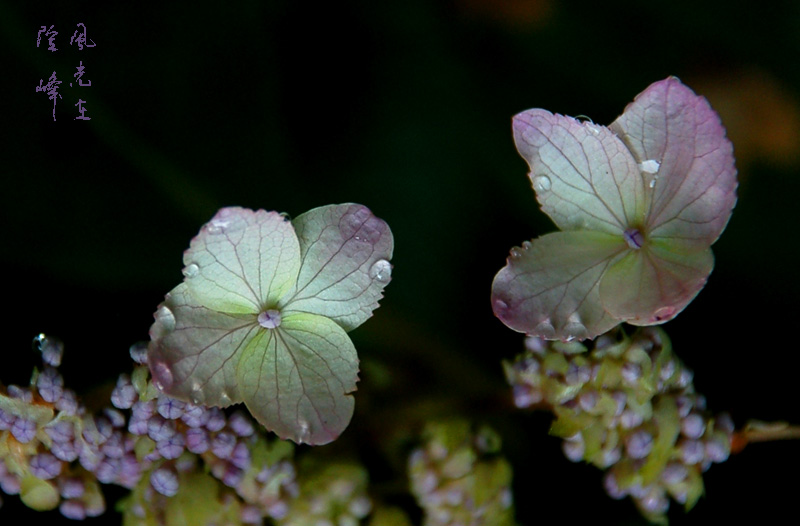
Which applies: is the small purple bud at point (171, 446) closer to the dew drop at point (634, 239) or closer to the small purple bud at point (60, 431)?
the small purple bud at point (60, 431)

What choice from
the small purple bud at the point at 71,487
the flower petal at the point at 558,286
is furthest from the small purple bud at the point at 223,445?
the flower petal at the point at 558,286

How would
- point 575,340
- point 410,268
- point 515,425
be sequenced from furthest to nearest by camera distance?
A: 1. point 410,268
2. point 515,425
3. point 575,340

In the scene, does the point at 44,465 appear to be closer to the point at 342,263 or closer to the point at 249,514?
the point at 249,514

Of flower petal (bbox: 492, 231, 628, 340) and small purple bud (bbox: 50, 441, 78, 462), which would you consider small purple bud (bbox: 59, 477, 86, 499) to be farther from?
flower petal (bbox: 492, 231, 628, 340)

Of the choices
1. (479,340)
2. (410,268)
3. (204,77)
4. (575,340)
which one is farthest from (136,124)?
(575,340)

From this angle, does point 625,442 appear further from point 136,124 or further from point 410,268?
point 136,124

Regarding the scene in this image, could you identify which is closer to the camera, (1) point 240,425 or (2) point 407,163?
(1) point 240,425

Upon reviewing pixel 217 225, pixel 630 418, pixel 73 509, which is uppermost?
pixel 217 225

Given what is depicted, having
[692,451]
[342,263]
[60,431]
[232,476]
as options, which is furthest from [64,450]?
[692,451]
